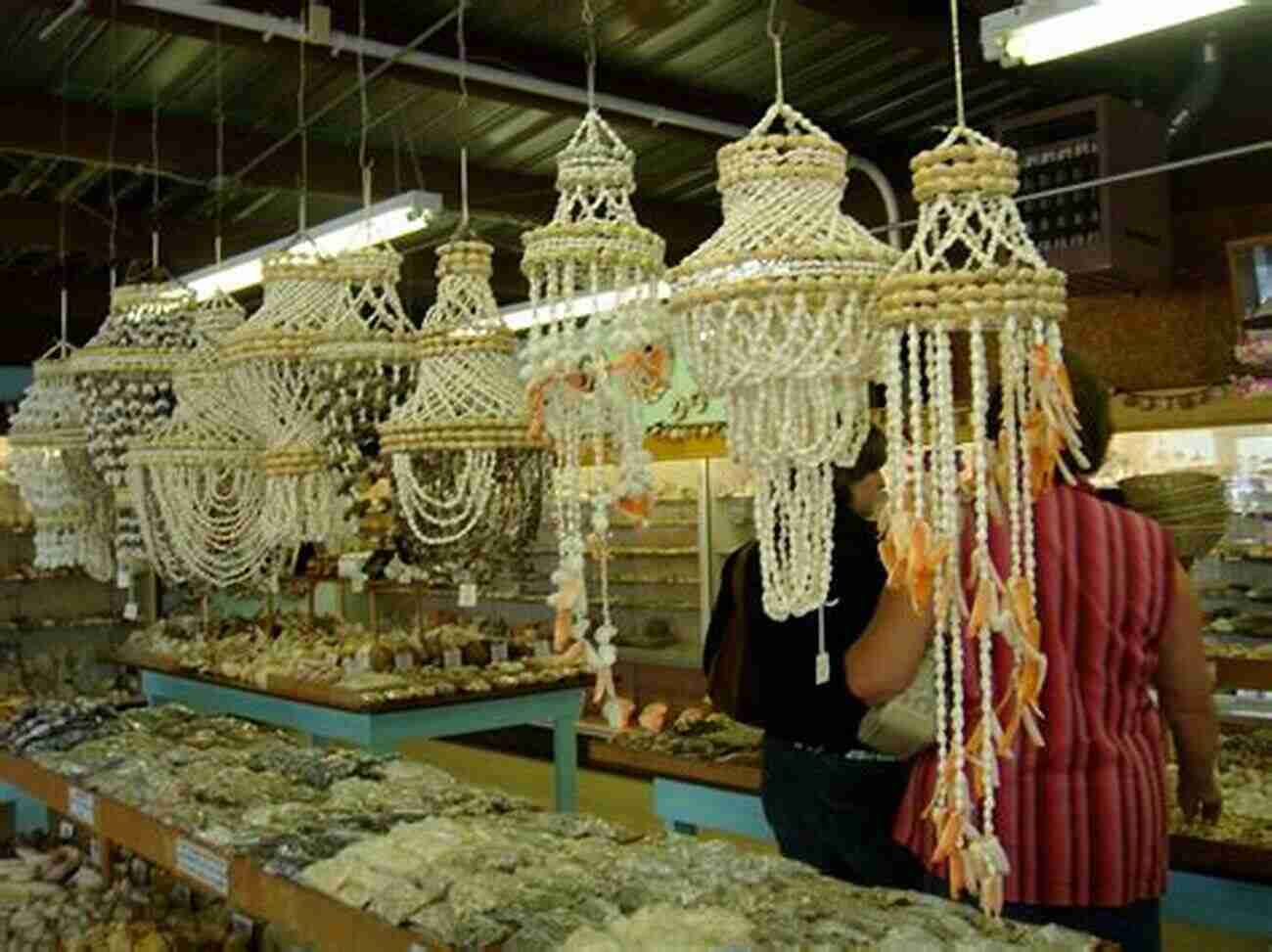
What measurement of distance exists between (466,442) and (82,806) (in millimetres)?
1590

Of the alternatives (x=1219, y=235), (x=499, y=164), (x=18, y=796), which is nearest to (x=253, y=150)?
(x=499, y=164)

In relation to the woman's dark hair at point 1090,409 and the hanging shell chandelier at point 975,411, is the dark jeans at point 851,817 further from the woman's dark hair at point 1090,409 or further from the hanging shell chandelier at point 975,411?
the hanging shell chandelier at point 975,411

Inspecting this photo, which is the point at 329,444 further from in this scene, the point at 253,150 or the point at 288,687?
the point at 253,150

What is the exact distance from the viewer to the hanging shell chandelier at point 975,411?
4.71 ft

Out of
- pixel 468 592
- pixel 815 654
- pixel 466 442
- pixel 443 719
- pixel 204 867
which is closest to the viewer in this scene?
pixel 466 442

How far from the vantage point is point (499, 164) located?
692 cm

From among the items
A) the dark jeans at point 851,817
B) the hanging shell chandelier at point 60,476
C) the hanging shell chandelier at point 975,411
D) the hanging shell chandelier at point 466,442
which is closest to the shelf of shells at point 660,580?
the hanging shell chandelier at point 60,476

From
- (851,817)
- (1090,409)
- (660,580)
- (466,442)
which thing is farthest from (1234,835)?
(660,580)

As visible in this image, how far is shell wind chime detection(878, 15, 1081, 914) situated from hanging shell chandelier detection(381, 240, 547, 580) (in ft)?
3.24

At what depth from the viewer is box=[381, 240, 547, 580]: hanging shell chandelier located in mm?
2354

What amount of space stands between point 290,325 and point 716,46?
3019 mm

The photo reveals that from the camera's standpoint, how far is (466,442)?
233 cm

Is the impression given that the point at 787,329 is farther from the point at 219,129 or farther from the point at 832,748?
the point at 219,129

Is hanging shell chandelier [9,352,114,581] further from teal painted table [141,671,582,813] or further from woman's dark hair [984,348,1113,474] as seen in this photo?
woman's dark hair [984,348,1113,474]
